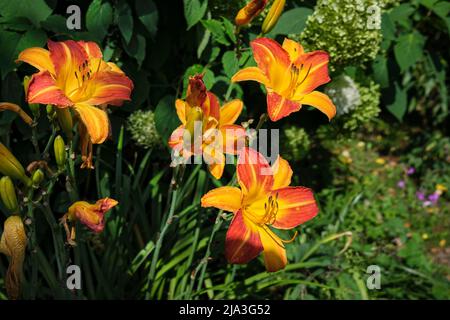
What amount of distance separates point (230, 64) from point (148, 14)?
12.6 inches

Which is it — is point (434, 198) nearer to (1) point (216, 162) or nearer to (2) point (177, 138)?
(1) point (216, 162)

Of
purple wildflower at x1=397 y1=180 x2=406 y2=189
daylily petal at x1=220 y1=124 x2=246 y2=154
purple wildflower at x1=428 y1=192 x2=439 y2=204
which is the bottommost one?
purple wildflower at x1=428 y1=192 x2=439 y2=204

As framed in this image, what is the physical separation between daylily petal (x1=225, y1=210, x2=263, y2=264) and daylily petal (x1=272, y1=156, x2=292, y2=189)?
139 mm

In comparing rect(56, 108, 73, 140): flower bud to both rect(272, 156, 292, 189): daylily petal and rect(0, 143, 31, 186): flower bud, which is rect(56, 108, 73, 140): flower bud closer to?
rect(0, 143, 31, 186): flower bud

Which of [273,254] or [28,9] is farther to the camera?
[28,9]

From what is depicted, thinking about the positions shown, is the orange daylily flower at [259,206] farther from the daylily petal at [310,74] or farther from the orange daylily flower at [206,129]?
the daylily petal at [310,74]

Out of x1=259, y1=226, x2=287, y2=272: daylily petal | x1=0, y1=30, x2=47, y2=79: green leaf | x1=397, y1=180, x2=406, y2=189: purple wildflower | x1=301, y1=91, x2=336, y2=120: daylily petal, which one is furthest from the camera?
x1=397, y1=180, x2=406, y2=189: purple wildflower

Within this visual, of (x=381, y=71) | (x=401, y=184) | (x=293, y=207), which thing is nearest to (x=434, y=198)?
(x=401, y=184)

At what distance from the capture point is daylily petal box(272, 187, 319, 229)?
1295 mm

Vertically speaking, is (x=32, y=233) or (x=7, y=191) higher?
(x=7, y=191)

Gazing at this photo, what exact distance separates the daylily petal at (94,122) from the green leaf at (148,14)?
2.06 ft

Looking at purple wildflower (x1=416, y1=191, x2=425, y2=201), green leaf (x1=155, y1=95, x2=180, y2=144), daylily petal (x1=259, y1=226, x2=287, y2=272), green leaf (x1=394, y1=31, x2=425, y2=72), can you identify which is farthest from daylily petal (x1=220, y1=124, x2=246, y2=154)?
purple wildflower (x1=416, y1=191, x2=425, y2=201)

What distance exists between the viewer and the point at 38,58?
1222mm

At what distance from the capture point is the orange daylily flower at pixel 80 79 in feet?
3.87
